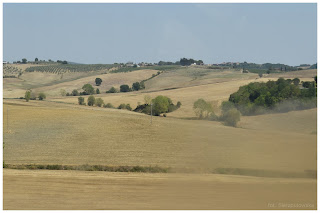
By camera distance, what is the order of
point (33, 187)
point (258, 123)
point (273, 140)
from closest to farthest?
1. point (33, 187)
2. point (273, 140)
3. point (258, 123)

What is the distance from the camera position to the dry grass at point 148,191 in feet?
90.8

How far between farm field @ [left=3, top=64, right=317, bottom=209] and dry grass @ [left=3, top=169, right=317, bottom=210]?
0.06 m

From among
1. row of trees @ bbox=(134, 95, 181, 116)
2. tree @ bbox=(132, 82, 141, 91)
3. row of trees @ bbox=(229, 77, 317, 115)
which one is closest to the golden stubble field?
tree @ bbox=(132, 82, 141, 91)

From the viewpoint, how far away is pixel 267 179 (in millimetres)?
33219

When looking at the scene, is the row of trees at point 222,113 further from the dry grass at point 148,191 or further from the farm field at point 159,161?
the dry grass at point 148,191

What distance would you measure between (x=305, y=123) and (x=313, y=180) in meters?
19.5

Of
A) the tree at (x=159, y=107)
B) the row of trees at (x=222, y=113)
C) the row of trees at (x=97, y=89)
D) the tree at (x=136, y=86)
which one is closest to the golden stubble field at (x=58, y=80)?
the row of trees at (x=97, y=89)

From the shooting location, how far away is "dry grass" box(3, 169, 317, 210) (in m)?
27.7

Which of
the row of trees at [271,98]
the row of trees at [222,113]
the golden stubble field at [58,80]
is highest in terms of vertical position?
the golden stubble field at [58,80]

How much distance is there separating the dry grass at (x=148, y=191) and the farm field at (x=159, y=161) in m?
0.06

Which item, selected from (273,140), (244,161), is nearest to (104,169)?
(244,161)

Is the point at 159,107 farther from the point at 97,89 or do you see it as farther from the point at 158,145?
the point at 97,89

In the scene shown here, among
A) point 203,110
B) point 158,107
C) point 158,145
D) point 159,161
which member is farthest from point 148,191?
point 158,107

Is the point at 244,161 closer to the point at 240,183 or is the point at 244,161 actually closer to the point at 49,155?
the point at 240,183
